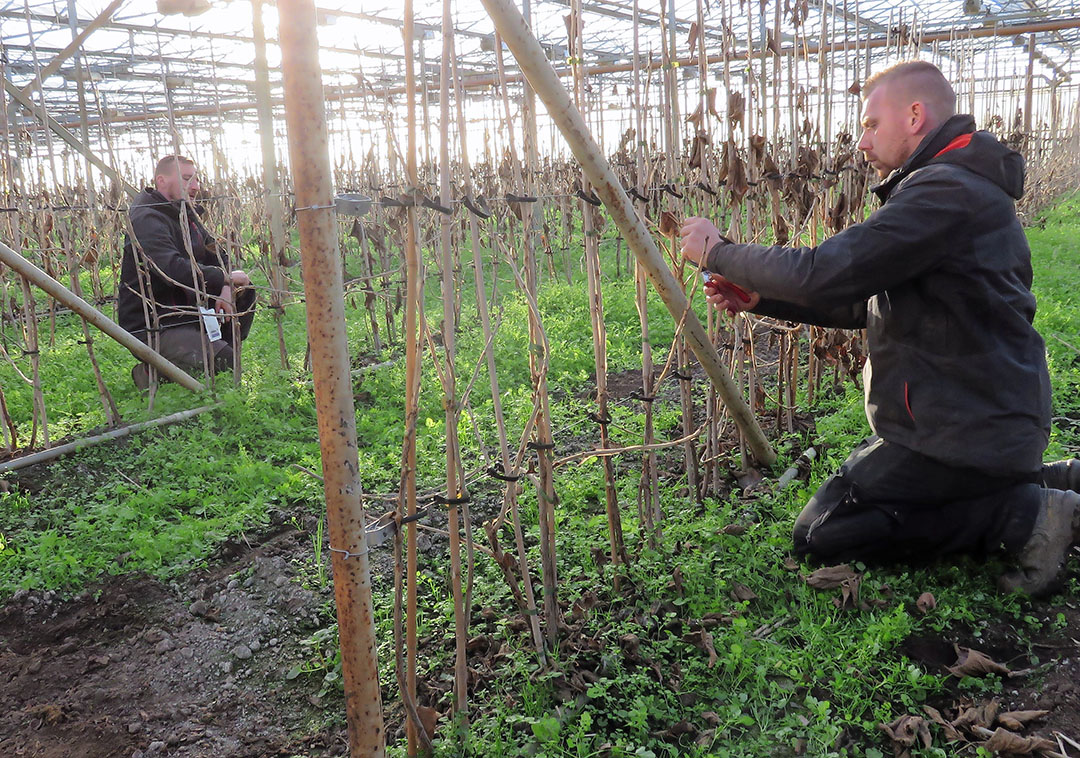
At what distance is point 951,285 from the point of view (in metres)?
2.36

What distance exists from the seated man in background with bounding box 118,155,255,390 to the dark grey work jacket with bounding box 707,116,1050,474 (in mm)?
4095

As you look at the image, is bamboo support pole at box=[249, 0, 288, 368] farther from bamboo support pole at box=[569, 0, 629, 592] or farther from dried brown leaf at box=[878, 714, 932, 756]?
dried brown leaf at box=[878, 714, 932, 756]

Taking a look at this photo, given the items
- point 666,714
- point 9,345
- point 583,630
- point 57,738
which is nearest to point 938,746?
point 666,714

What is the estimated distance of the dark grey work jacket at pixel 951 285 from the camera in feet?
7.51

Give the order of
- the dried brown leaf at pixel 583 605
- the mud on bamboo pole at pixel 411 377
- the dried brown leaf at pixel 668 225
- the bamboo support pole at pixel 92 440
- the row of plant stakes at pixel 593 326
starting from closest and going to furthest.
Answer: the mud on bamboo pole at pixel 411 377 → the row of plant stakes at pixel 593 326 → the dried brown leaf at pixel 583 605 → the dried brown leaf at pixel 668 225 → the bamboo support pole at pixel 92 440

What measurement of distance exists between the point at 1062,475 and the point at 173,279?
512 cm

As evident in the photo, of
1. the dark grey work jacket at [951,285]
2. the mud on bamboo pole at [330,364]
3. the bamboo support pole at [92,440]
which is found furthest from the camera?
the bamboo support pole at [92,440]

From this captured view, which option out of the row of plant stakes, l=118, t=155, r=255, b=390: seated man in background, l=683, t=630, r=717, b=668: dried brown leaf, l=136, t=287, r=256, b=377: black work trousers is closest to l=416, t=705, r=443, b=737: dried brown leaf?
the row of plant stakes

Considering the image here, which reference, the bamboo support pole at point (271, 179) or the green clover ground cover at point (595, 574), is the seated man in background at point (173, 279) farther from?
the green clover ground cover at point (595, 574)

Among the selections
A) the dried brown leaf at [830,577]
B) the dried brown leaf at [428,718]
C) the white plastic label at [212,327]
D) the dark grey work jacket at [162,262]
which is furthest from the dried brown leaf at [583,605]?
the white plastic label at [212,327]

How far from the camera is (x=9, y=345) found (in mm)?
7238

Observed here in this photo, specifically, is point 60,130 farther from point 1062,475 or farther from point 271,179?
point 1062,475

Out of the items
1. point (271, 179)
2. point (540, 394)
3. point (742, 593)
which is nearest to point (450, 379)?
point (540, 394)

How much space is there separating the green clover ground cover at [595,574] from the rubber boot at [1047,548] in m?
0.11
